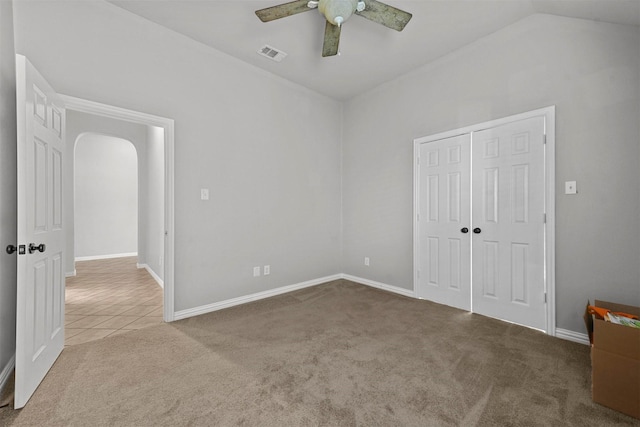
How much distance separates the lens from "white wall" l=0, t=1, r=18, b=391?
1862 mm

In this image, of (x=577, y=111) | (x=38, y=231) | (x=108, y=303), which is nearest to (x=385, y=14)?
(x=577, y=111)

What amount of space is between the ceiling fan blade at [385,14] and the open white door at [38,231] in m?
2.26

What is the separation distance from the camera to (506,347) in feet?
7.63

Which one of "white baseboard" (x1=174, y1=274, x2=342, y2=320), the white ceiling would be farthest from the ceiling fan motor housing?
"white baseboard" (x1=174, y1=274, x2=342, y2=320)

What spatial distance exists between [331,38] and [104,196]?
272 inches

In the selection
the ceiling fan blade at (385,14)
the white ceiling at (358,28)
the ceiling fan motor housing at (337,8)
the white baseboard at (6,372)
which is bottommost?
the white baseboard at (6,372)

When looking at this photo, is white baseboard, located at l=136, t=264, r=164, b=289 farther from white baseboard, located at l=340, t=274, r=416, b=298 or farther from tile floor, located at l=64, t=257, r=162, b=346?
white baseboard, located at l=340, t=274, r=416, b=298

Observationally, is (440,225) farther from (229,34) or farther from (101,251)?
(101,251)

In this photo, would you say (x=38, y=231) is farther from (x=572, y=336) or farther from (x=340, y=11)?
(x=572, y=336)

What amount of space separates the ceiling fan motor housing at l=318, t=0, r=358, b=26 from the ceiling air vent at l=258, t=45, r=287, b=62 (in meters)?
1.17

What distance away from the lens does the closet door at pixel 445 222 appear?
3.16 m

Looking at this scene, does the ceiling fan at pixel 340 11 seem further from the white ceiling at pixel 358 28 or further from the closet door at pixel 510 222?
the closet door at pixel 510 222

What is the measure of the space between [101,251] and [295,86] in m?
6.08

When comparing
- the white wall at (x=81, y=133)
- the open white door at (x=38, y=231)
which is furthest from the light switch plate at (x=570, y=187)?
the white wall at (x=81, y=133)
